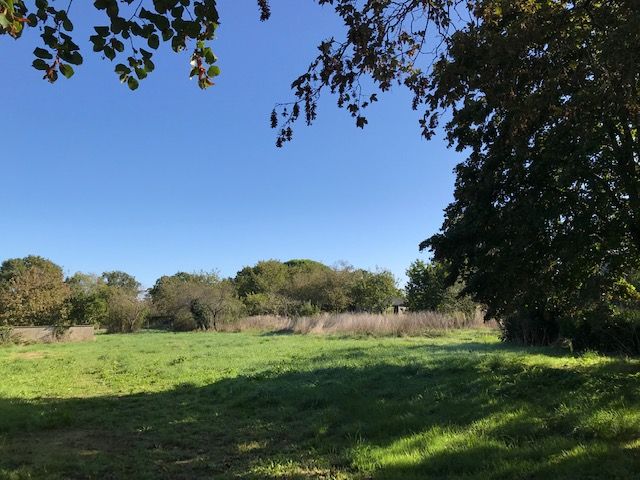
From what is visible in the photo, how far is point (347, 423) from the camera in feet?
24.7

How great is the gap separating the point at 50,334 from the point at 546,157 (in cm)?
3295

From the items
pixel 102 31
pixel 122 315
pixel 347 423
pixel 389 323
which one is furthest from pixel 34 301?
pixel 102 31

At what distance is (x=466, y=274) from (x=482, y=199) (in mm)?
2143

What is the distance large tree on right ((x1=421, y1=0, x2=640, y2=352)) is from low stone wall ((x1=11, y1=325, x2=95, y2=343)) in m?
28.7

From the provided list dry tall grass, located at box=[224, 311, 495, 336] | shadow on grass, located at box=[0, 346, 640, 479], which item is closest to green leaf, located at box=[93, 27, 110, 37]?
shadow on grass, located at box=[0, 346, 640, 479]

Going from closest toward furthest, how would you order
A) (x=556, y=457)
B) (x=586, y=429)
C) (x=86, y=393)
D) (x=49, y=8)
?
1. (x=49, y=8)
2. (x=556, y=457)
3. (x=586, y=429)
4. (x=86, y=393)

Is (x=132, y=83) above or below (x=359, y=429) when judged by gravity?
above

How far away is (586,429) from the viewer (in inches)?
231

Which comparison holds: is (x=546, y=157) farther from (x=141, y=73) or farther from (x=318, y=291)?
(x=318, y=291)

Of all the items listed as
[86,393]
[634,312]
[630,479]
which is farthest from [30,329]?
[630,479]

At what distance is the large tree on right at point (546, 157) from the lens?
193 inches

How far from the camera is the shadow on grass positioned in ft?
17.5

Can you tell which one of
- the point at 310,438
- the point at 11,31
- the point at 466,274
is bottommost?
the point at 310,438

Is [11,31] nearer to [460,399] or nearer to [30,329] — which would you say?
[460,399]
